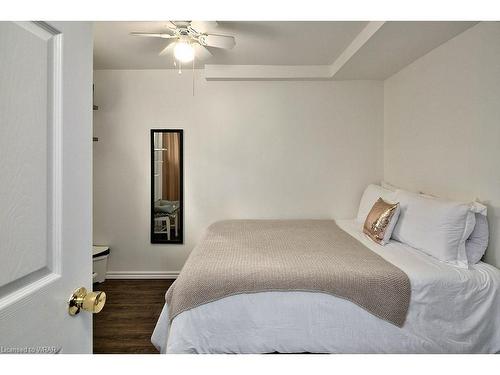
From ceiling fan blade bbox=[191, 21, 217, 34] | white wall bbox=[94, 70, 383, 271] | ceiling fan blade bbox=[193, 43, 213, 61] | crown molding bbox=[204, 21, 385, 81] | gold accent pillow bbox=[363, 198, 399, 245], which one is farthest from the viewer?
white wall bbox=[94, 70, 383, 271]

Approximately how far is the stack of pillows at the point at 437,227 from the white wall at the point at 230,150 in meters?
1.31

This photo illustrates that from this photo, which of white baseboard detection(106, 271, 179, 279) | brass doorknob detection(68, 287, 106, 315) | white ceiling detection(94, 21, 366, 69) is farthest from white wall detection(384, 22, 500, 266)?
white baseboard detection(106, 271, 179, 279)

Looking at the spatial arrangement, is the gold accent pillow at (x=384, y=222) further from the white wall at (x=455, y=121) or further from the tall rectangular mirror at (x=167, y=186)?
the tall rectangular mirror at (x=167, y=186)

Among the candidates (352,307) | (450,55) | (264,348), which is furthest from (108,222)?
(450,55)

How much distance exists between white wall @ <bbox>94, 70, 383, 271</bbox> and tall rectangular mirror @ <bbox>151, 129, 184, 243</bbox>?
87mm

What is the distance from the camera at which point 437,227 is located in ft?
7.33

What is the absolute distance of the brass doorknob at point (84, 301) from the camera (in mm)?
818

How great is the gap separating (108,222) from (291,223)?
2272 millimetres

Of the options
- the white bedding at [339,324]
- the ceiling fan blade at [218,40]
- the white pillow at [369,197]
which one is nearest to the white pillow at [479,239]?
the white bedding at [339,324]

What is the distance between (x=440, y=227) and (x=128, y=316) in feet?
8.69

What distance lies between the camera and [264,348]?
75.5 inches

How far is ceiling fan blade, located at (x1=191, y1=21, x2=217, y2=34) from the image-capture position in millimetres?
2516

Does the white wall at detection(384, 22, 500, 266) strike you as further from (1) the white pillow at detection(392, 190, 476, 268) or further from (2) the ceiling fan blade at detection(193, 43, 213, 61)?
(2) the ceiling fan blade at detection(193, 43, 213, 61)
